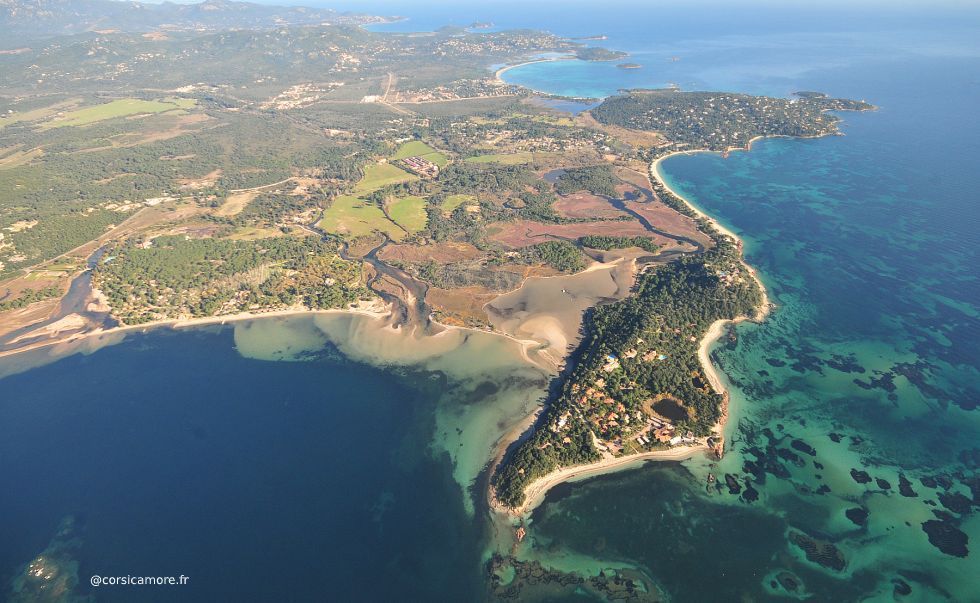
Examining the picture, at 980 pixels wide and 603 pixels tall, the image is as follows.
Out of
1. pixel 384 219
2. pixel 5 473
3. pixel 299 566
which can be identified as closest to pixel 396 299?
pixel 384 219

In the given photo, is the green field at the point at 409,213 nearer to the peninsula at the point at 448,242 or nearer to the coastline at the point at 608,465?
the peninsula at the point at 448,242

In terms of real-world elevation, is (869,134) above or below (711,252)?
above

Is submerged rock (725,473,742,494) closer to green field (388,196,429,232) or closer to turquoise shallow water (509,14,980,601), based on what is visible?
turquoise shallow water (509,14,980,601)

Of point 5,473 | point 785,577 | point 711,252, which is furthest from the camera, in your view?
point 711,252

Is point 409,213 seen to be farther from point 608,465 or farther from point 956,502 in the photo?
point 956,502

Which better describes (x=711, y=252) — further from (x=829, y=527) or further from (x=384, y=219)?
(x=384, y=219)

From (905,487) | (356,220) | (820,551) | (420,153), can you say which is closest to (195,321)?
(356,220)
